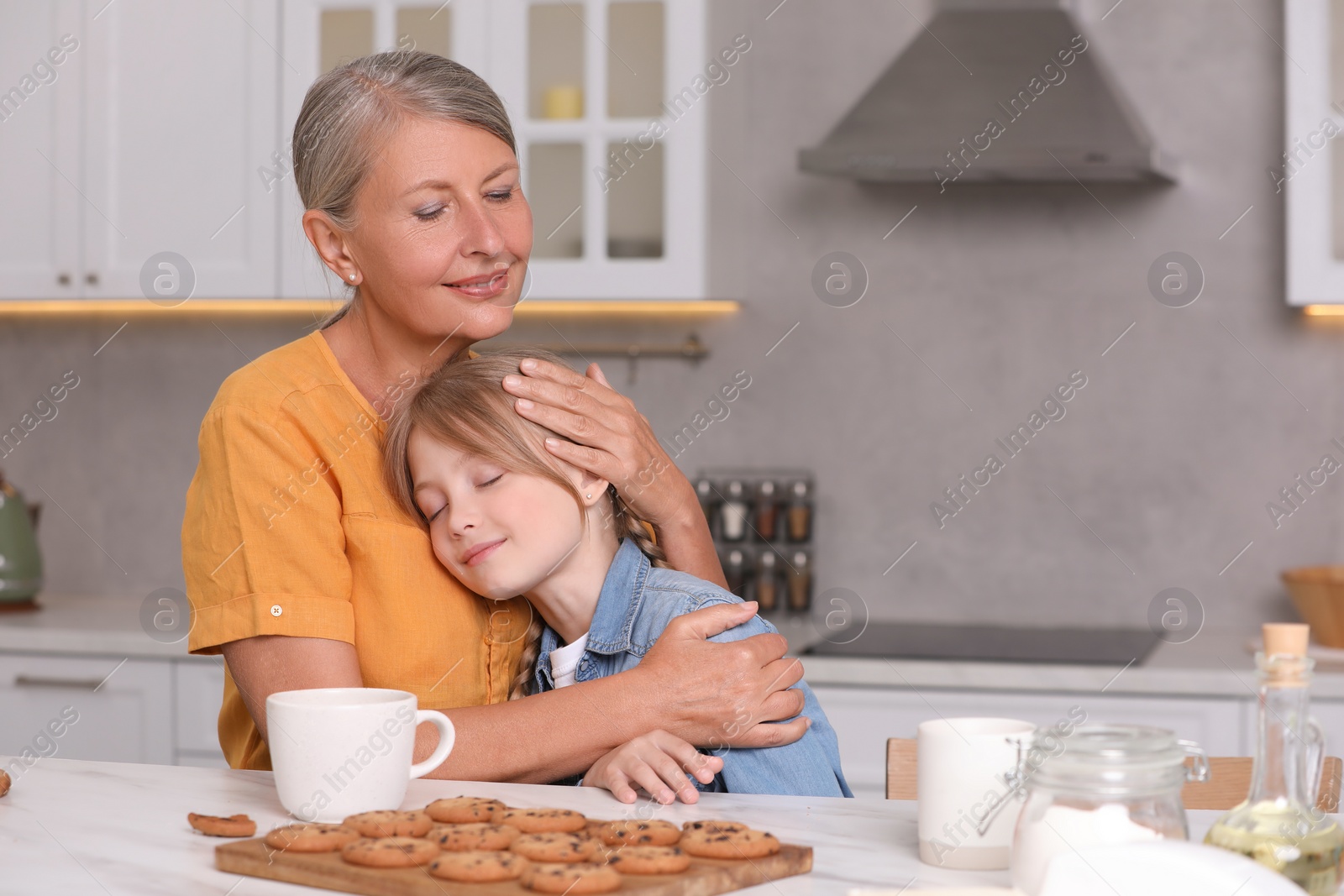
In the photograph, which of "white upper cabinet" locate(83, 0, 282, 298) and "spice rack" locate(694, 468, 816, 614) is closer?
"white upper cabinet" locate(83, 0, 282, 298)

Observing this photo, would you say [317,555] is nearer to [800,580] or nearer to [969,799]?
[969,799]

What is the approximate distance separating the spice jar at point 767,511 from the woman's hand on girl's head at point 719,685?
165 cm

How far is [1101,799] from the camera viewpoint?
0.68 m

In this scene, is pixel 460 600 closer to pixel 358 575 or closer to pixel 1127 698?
pixel 358 575

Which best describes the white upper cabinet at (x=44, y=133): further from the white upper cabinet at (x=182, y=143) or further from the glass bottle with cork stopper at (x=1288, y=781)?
the glass bottle with cork stopper at (x=1288, y=781)

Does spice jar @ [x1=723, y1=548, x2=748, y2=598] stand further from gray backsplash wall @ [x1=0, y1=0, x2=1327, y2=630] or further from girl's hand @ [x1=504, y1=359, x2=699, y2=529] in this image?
girl's hand @ [x1=504, y1=359, x2=699, y2=529]

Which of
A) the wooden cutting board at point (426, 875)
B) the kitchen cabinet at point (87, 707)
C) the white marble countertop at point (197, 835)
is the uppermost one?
the wooden cutting board at point (426, 875)

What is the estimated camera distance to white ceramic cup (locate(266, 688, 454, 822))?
0.87 m

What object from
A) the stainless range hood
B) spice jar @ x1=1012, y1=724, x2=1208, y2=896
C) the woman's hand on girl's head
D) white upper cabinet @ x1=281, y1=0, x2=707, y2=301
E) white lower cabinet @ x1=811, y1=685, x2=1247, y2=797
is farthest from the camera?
white upper cabinet @ x1=281, y1=0, x2=707, y2=301

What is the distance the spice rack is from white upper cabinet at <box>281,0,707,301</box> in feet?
1.54

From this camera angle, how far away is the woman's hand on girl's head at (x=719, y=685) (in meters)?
1.12

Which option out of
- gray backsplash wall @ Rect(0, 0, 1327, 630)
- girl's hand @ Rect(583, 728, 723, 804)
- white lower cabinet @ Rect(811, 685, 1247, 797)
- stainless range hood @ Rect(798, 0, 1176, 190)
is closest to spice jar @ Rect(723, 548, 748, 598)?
gray backsplash wall @ Rect(0, 0, 1327, 630)

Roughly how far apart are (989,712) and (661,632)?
1.25 metres

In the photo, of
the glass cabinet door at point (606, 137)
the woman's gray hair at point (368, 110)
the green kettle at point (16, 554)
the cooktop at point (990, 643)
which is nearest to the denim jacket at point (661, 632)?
the woman's gray hair at point (368, 110)
